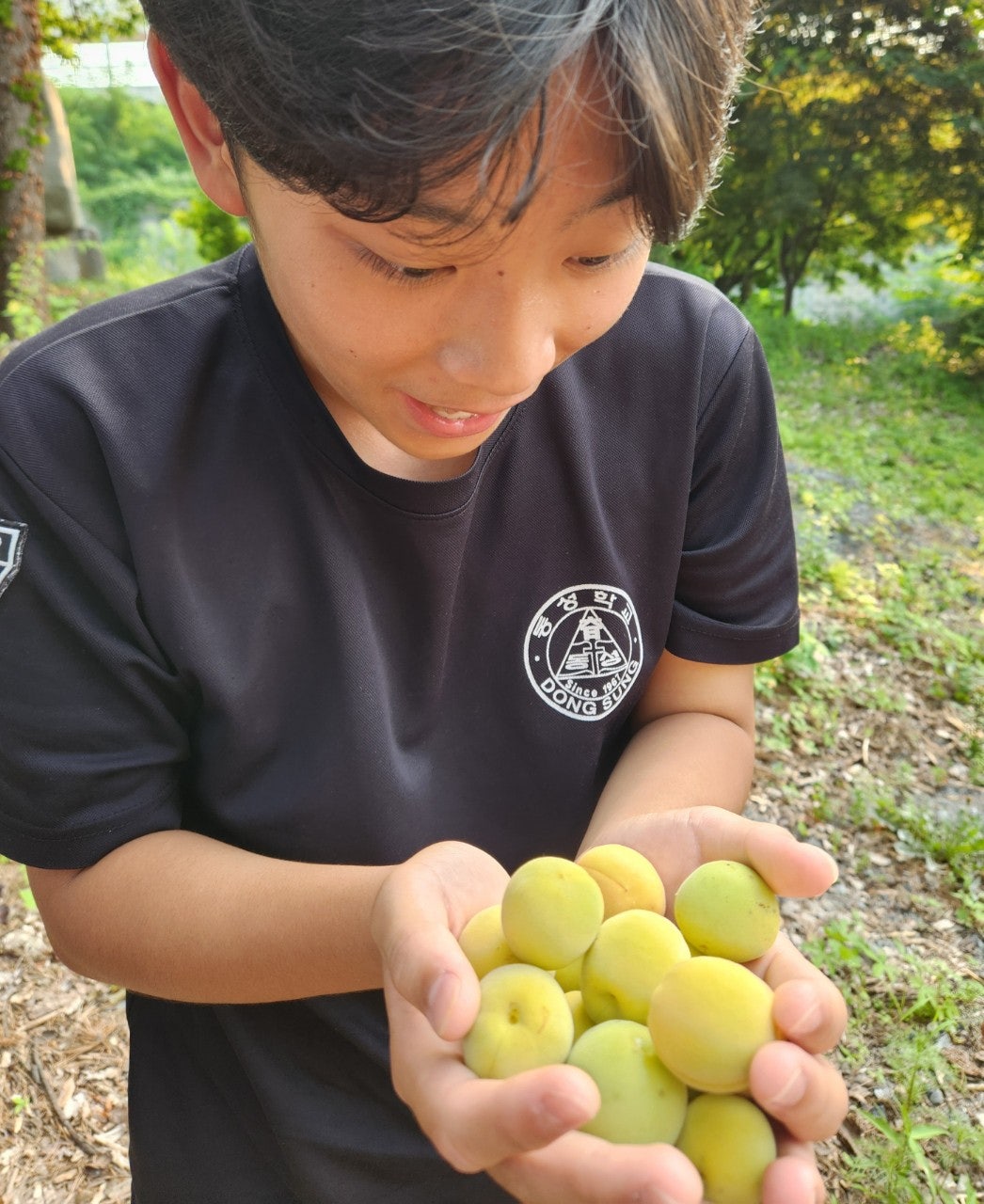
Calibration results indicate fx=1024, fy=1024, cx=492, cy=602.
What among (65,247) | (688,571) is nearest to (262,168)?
(688,571)

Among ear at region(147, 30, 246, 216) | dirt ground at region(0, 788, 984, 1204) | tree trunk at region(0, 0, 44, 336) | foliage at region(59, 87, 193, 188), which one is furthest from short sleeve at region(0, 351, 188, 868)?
foliage at region(59, 87, 193, 188)

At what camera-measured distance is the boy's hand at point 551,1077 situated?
2.54ft

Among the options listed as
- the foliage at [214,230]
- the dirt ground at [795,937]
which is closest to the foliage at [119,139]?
the foliage at [214,230]

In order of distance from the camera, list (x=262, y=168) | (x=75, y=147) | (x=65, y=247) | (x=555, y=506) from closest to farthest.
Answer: (x=262, y=168) → (x=555, y=506) → (x=65, y=247) → (x=75, y=147)

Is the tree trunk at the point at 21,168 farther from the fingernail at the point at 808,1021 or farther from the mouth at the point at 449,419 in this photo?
the fingernail at the point at 808,1021

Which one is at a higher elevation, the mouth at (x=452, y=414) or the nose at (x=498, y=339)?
the nose at (x=498, y=339)

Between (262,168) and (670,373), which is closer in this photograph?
(262,168)

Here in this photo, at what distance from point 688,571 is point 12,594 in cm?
94

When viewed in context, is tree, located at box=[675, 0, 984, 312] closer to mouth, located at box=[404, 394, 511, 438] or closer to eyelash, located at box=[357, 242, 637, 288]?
mouth, located at box=[404, 394, 511, 438]

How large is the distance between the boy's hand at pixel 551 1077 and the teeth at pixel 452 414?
483 mm

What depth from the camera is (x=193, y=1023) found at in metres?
1.51

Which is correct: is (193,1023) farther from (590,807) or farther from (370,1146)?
(590,807)

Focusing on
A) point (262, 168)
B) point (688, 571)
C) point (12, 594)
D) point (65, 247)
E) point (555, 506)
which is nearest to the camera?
point (262, 168)

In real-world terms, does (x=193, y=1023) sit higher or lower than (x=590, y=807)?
lower
